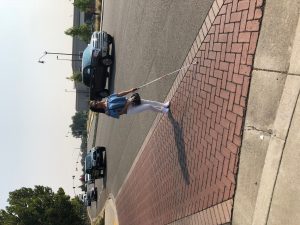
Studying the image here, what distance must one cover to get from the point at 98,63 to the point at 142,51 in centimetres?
670

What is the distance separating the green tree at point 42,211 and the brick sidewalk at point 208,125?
39.9 feet

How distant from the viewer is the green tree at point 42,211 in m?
21.4

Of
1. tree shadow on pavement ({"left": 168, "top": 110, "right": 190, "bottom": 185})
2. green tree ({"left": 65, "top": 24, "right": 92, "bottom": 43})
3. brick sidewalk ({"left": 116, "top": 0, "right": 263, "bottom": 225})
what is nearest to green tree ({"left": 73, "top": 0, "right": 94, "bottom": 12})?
green tree ({"left": 65, "top": 24, "right": 92, "bottom": 43})

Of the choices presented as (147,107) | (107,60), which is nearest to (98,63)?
(107,60)

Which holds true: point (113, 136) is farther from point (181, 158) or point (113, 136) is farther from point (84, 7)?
point (84, 7)

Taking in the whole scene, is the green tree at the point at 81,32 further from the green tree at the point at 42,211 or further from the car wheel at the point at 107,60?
the car wheel at the point at 107,60

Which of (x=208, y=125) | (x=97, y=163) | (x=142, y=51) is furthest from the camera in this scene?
(x=97, y=163)

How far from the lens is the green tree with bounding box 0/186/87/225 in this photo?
21391 millimetres

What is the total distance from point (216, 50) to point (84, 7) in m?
31.7

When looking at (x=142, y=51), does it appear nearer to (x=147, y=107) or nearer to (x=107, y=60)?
(x=147, y=107)

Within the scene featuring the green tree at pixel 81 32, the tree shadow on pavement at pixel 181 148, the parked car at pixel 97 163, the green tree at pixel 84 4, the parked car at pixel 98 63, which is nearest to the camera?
the tree shadow on pavement at pixel 181 148

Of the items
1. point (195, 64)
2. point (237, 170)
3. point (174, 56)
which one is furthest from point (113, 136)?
point (237, 170)

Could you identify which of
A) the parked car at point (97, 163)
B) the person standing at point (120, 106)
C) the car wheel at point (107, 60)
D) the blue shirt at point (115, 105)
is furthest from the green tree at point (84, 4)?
the blue shirt at point (115, 105)

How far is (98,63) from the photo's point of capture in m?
20.0
